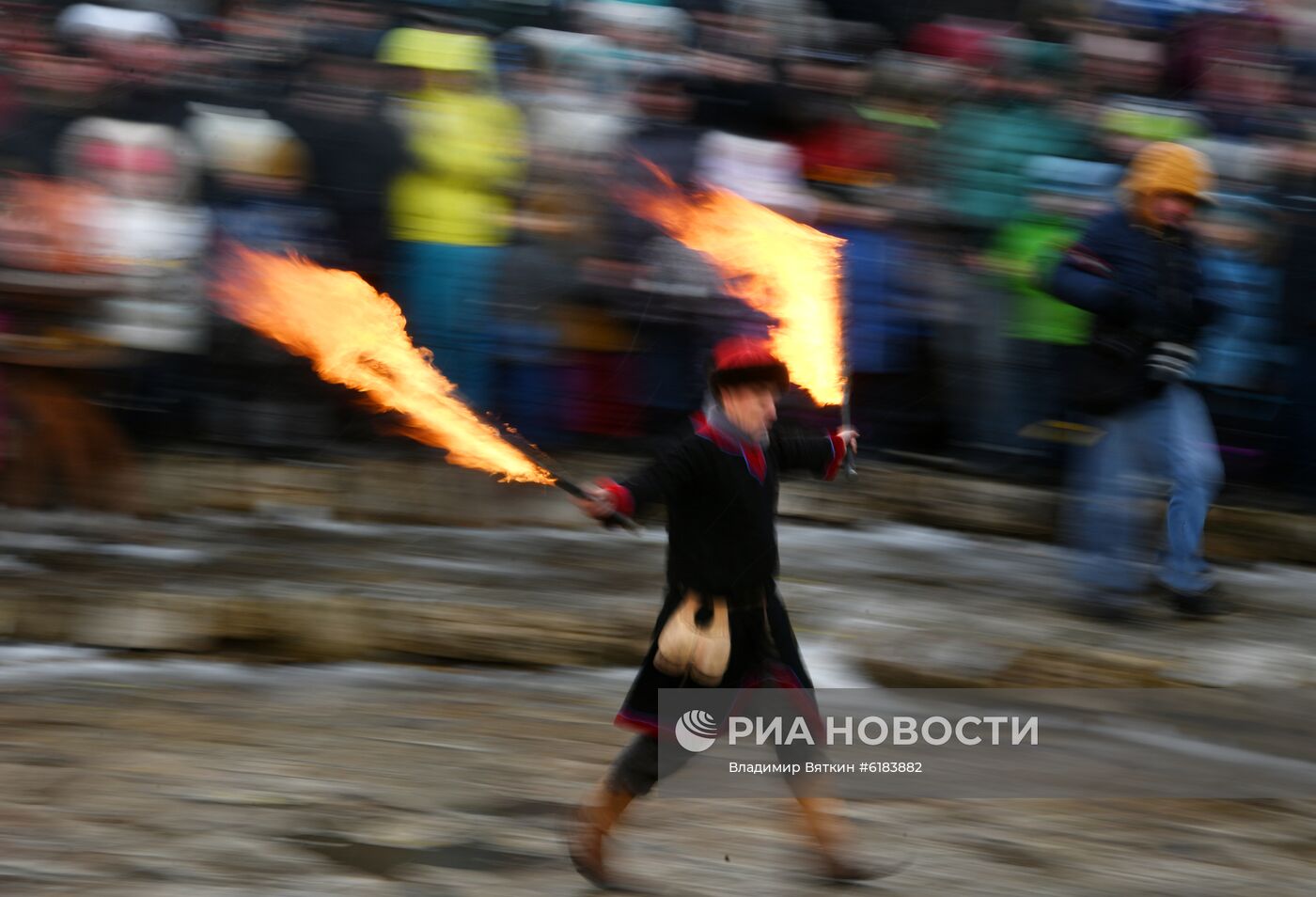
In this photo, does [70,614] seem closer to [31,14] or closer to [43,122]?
[43,122]

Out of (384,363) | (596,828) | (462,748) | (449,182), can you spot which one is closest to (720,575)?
(596,828)

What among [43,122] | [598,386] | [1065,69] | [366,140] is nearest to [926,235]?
[1065,69]

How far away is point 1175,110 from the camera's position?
26.3 feet

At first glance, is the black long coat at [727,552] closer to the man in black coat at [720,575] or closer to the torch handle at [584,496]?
the man in black coat at [720,575]

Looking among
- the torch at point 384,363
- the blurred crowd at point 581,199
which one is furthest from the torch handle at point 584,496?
the blurred crowd at point 581,199

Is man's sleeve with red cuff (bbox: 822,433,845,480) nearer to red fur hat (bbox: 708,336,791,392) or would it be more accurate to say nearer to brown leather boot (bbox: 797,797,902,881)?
red fur hat (bbox: 708,336,791,392)

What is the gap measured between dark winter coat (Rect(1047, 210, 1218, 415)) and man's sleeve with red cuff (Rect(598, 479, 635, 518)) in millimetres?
2907

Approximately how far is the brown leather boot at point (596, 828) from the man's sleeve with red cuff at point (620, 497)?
791 mm

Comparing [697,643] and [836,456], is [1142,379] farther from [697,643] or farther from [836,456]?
[697,643]

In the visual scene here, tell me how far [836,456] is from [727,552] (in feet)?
1.82

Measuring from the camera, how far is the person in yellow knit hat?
767 centimetres

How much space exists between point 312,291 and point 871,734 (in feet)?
8.34

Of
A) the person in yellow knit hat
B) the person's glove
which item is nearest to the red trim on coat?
the person's glove

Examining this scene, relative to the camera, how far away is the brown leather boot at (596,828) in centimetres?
473
